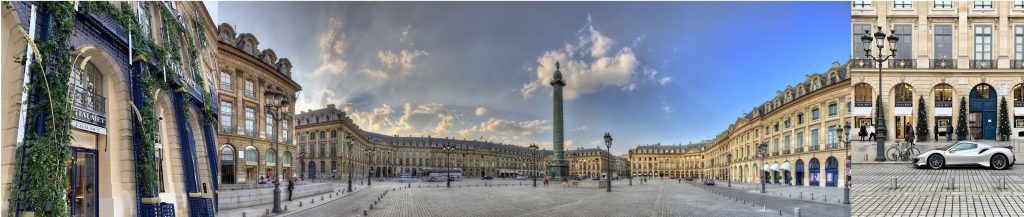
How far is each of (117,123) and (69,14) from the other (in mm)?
1561

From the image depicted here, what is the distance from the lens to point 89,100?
5184 millimetres

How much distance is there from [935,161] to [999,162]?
1029 mm

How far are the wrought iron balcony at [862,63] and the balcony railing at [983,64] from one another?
1124 millimetres

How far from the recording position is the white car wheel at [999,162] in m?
6.44

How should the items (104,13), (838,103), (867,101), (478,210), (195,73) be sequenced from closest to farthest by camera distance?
1. (104,13)
2. (867,101)
3. (195,73)
4. (838,103)
5. (478,210)

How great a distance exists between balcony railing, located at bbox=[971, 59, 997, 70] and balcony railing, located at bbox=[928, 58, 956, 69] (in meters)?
0.26

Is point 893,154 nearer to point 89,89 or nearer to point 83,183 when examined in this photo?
point 89,89

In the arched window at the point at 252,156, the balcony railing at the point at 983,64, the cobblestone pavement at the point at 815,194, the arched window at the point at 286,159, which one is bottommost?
the cobblestone pavement at the point at 815,194

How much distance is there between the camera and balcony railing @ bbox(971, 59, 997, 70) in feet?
22.0

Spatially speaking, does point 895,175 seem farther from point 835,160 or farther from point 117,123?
point 835,160

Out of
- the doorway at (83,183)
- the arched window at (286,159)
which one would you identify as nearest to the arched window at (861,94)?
the doorway at (83,183)

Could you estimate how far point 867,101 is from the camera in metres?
6.45

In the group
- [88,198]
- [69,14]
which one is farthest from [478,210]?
[69,14]

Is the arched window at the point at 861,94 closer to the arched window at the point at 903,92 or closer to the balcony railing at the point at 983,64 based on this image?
the arched window at the point at 903,92
